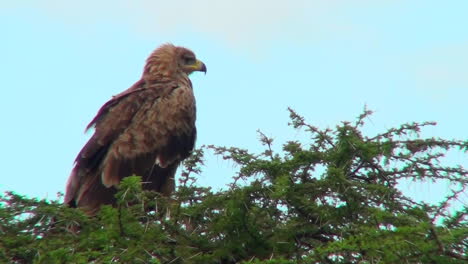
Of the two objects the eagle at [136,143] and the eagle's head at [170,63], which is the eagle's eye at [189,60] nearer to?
the eagle's head at [170,63]

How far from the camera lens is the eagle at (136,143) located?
8.41m

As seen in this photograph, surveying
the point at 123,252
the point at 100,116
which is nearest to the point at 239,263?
the point at 123,252

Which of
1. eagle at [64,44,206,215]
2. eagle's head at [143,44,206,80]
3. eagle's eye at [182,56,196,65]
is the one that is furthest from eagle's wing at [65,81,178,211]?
eagle's eye at [182,56,196,65]

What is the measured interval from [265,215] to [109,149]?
129 inches

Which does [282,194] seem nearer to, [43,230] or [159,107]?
[43,230]

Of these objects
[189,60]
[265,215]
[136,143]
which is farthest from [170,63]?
[265,215]

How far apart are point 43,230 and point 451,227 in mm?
2694

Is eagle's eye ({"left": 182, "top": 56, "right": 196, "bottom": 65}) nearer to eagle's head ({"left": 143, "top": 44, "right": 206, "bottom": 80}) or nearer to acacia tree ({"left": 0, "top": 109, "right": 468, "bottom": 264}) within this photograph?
eagle's head ({"left": 143, "top": 44, "right": 206, "bottom": 80})

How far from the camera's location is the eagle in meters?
8.41

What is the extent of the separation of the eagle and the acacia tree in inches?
87.0

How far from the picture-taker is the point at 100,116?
8.99 meters

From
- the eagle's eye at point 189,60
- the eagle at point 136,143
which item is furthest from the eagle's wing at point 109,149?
the eagle's eye at point 189,60

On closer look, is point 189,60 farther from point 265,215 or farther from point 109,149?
point 265,215

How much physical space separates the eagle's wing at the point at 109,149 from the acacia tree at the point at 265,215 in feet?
7.11
